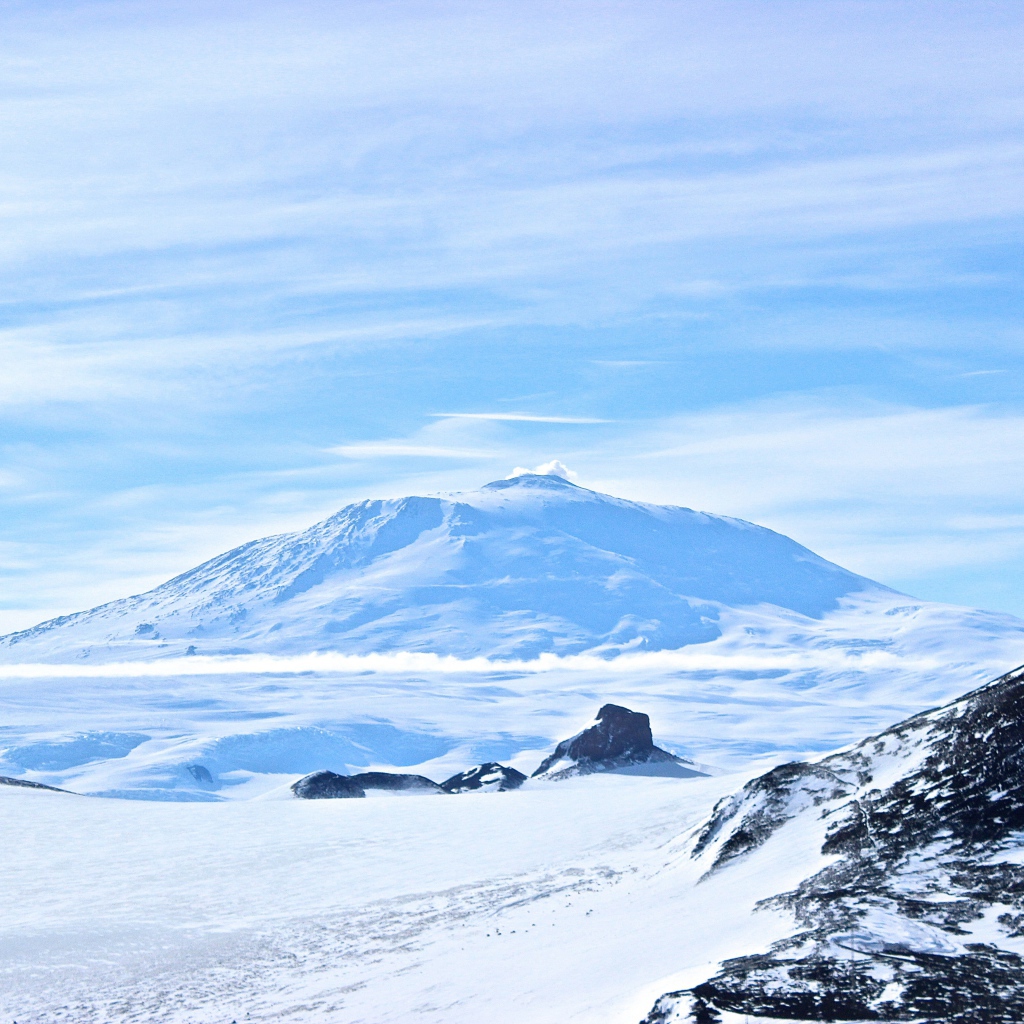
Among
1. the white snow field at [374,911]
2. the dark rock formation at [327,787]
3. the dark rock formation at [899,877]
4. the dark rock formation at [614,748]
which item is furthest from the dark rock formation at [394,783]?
the dark rock formation at [899,877]

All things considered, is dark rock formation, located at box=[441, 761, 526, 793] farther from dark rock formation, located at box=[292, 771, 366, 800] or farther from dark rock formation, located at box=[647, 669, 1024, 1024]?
dark rock formation, located at box=[647, 669, 1024, 1024]

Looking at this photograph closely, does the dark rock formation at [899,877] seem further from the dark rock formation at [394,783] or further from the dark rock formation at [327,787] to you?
the dark rock formation at [394,783]

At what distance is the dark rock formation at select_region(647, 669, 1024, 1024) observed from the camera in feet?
53.6

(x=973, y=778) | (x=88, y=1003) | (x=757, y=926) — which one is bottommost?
(x=88, y=1003)

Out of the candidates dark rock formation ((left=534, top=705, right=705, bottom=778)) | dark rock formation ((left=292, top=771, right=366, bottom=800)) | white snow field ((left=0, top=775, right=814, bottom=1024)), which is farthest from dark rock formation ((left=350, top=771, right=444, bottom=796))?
white snow field ((left=0, top=775, right=814, bottom=1024))

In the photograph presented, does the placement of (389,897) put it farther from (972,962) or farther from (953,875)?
(972,962)

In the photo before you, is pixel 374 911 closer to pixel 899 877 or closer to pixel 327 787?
pixel 899 877

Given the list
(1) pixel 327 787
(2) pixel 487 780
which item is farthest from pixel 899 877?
(2) pixel 487 780

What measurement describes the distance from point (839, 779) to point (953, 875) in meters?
7.16

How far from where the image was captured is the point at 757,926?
2073cm

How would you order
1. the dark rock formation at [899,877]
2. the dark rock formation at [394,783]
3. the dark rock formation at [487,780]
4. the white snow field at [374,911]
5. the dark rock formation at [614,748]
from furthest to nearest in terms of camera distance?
the dark rock formation at [614,748] → the dark rock formation at [487,780] → the dark rock formation at [394,783] → the white snow field at [374,911] → the dark rock formation at [899,877]

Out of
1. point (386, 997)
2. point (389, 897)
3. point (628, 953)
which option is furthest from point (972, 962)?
point (389, 897)

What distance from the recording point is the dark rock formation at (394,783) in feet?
236

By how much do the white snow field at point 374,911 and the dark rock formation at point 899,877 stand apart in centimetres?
95
